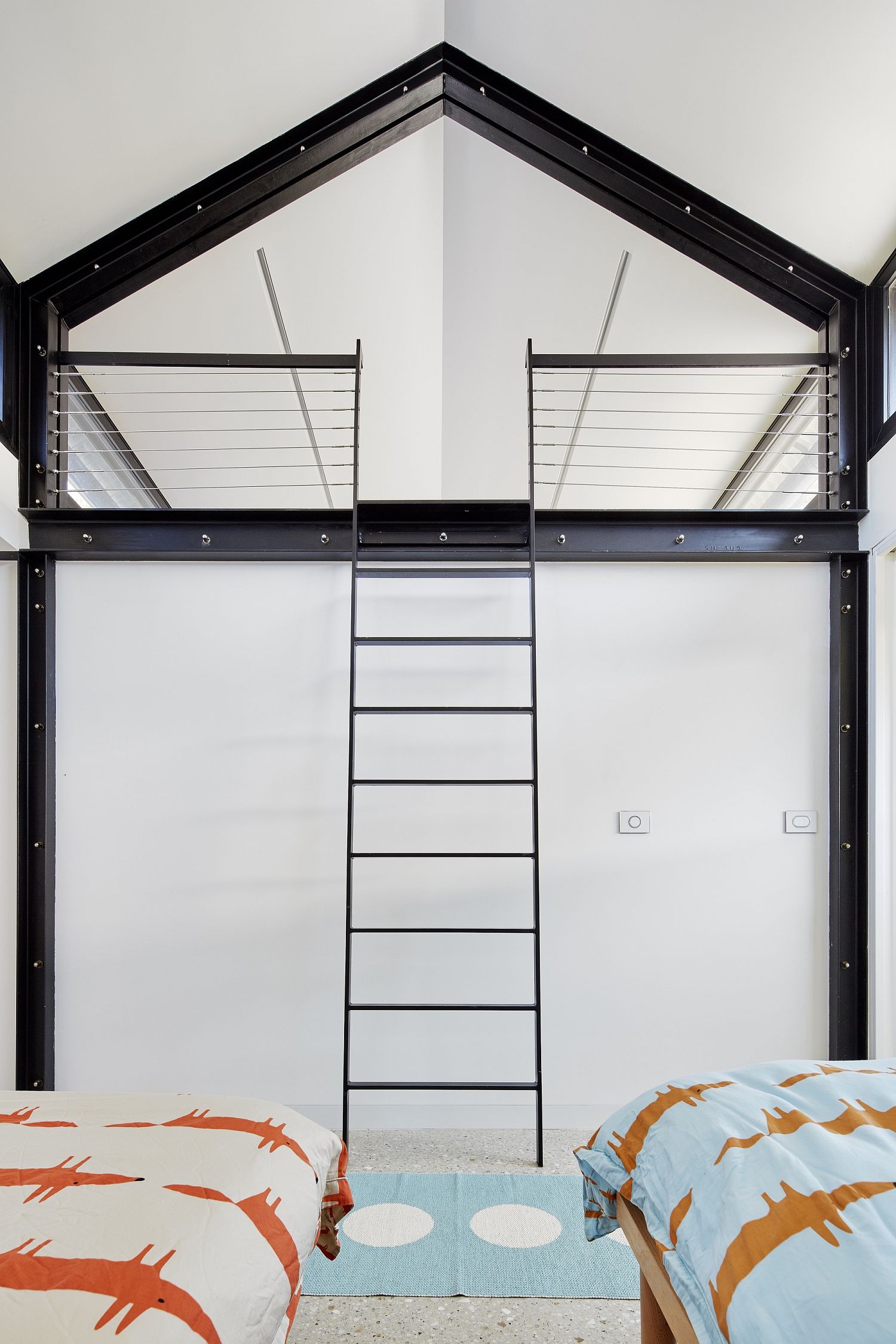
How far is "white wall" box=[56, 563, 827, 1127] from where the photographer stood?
2.86 metres

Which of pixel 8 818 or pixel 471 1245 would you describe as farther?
pixel 8 818

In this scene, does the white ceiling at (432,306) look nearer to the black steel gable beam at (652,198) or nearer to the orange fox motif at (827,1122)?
the black steel gable beam at (652,198)

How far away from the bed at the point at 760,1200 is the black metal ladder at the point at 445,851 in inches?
36.5

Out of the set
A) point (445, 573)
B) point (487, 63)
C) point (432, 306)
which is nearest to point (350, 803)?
point (445, 573)

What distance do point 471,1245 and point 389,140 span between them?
371cm

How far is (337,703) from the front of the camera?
2963mm

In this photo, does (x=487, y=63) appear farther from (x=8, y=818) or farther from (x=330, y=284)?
(x=8, y=818)

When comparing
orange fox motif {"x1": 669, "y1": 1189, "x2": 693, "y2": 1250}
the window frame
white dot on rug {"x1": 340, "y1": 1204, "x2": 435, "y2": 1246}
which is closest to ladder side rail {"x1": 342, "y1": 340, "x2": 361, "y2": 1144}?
white dot on rug {"x1": 340, "y1": 1204, "x2": 435, "y2": 1246}

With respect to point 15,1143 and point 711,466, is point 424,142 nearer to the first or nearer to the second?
point 711,466

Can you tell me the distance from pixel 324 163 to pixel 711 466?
2.80m

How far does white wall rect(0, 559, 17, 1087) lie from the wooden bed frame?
2.16 m

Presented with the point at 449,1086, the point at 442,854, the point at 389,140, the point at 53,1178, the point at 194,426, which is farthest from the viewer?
the point at 194,426

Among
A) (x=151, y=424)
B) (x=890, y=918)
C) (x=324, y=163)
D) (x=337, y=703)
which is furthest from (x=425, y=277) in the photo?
(x=890, y=918)

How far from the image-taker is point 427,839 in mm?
2920
